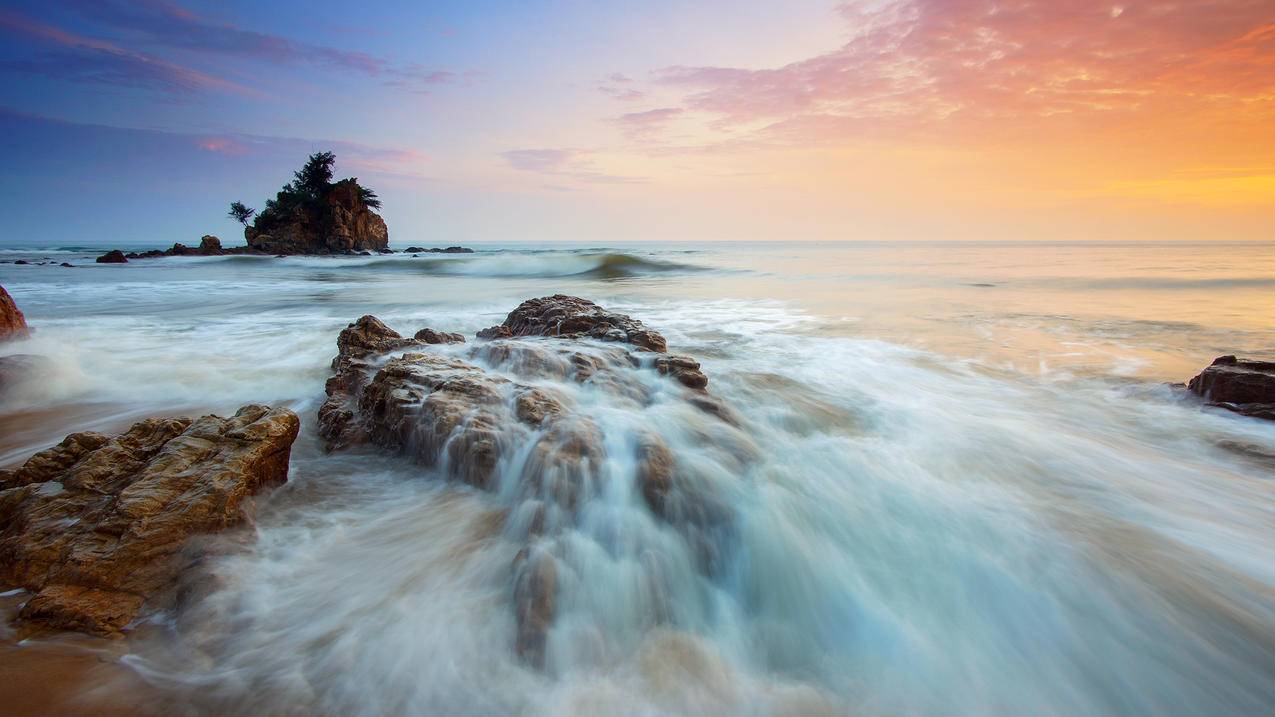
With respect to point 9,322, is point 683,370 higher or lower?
lower

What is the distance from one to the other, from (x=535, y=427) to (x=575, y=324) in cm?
301

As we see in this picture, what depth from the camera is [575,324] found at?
6777 mm

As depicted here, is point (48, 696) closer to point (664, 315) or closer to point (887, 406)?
point (887, 406)

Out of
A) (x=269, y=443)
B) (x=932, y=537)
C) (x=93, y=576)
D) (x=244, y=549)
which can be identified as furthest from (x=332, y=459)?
(x=932, y=537)

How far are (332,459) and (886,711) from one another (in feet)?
13.1

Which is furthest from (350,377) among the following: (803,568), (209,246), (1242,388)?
(209,246)

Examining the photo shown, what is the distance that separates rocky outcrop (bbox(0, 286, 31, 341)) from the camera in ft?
23.5

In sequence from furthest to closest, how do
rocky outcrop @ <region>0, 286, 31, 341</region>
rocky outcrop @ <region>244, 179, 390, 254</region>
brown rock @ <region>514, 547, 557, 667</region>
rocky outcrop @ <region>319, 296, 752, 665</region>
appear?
rocky outcrop @ <region>244, 179, 390, 254</region>
rocky outcrop @ <region>0, 286, 31, 341</region>
rocky outcrop @ <region>319, 296, 752, 665</region>
brown rock @ <region>514, 547, 557, 667</region>

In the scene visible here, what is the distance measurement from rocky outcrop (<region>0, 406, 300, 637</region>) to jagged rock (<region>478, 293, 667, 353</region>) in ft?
11.5

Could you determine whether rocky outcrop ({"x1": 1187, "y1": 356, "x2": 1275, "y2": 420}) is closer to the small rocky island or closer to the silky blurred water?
the silky blurred water

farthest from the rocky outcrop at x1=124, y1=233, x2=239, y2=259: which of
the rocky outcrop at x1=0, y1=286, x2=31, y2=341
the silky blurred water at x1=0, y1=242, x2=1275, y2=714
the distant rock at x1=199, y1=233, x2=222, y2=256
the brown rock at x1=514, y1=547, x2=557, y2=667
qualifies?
the brown rock at x1=514, y1=547, x2=557, y2=667

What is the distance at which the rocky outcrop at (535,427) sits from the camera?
3.12 m

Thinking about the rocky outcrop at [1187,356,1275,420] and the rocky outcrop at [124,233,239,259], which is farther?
the rocky outcrop at [124,233,239,259]

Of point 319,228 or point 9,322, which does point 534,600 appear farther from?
point 319,228
